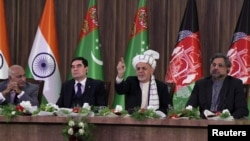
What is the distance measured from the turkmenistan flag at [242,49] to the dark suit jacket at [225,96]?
1520mm

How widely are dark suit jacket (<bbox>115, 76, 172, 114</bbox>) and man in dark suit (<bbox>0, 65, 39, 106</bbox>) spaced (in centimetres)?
75

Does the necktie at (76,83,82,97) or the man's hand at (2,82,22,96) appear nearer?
the man's hand at (2,82,22,96)

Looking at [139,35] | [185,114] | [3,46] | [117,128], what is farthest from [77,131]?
[3,46]

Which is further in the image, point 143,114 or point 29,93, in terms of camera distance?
point 29,93

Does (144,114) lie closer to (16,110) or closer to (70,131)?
(70,131)

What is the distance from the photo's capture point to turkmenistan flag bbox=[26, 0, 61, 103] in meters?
7.76

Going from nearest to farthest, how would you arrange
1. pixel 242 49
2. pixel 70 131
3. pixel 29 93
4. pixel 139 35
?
pixel 70 131 → pixel 29 93 → pixel 242 49 → pixel 139 35

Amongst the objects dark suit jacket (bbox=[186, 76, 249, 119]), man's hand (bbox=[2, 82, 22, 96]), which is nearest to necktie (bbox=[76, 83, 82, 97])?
man's hand (bbox=[2, 82, 22, 96])

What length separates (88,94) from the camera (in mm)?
6031

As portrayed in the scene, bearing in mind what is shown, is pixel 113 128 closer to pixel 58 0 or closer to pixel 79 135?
pixel 79 135

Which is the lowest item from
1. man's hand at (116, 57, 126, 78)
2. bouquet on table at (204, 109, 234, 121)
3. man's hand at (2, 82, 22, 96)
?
bouquet on table at (204, 109, 234, 121)

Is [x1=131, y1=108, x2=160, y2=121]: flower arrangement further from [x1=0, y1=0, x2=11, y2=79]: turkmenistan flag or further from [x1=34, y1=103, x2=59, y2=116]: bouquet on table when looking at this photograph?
[x1=0, y1=0, x2=11, y2=79]: turkmenistan flag

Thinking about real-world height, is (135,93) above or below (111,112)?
above

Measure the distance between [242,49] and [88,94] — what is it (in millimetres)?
1964
